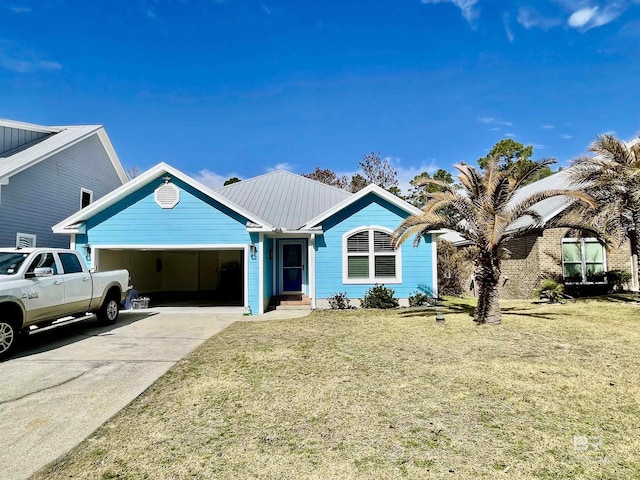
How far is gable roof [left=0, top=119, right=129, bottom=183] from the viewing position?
12.8m

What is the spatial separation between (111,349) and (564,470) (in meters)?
7.77

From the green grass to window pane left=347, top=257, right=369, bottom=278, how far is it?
539 centimetres

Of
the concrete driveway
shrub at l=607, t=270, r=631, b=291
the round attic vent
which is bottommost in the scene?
the concrete driveway

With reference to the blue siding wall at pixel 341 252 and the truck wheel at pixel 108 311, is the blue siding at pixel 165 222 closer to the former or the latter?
the truck wheel at pixel 108 311

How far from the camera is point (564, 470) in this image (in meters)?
2.99

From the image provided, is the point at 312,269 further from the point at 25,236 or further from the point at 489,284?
the point at 25,236

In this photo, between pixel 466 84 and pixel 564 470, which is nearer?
pixel 564 470

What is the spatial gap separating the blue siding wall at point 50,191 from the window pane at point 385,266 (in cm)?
1306

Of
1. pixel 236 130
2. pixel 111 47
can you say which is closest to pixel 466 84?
pixel 236 130

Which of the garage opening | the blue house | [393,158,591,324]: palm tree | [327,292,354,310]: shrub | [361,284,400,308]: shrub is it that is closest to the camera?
[393,158,591,324]: palm tree

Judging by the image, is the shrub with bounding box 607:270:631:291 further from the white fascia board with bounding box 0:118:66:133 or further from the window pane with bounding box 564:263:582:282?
the white fascia board with bounding box 0:118:66:133

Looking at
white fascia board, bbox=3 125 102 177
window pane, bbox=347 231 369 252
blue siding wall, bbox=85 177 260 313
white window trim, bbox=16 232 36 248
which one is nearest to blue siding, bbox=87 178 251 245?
blue siding wall, bbox=85 177 260 313

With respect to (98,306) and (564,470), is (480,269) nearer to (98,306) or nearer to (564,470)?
(564,470)

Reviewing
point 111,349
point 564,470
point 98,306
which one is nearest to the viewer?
point 564,470
